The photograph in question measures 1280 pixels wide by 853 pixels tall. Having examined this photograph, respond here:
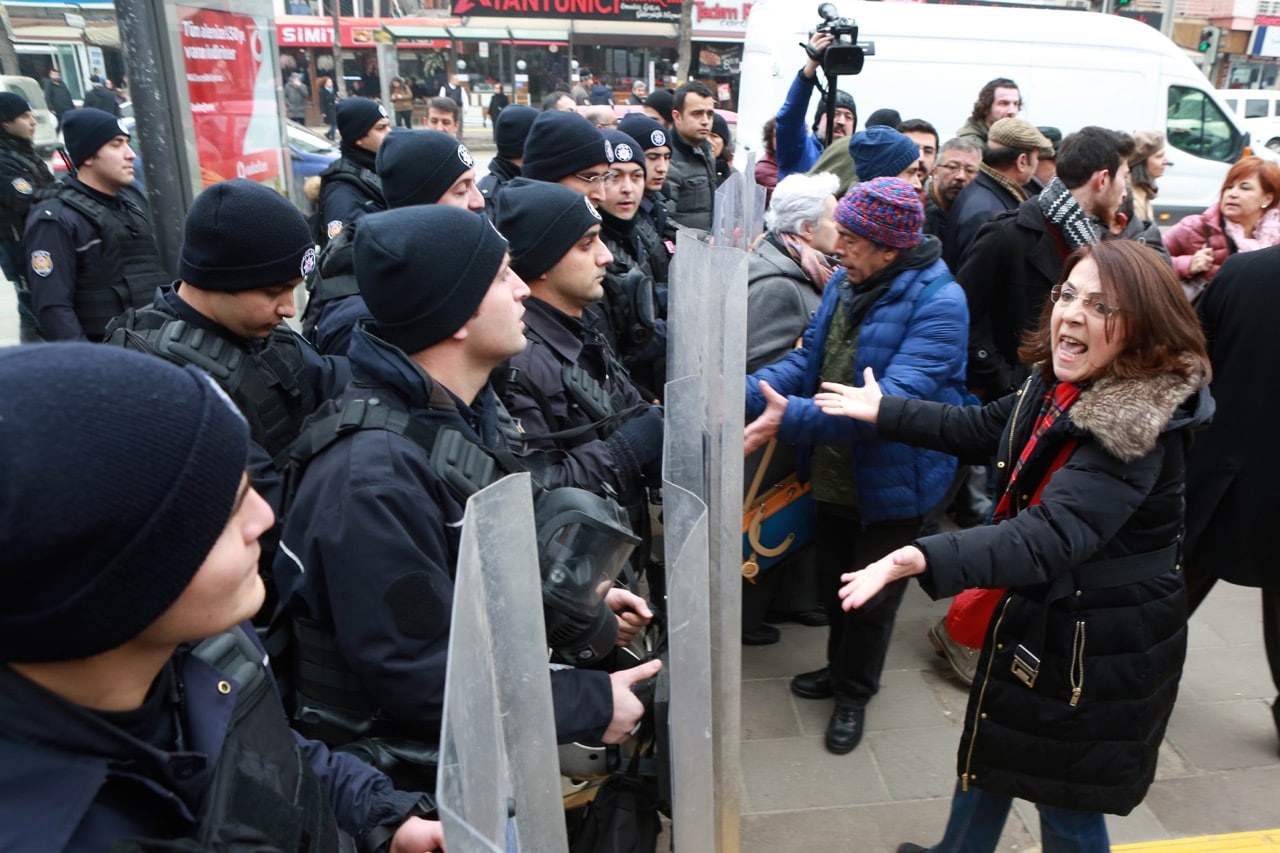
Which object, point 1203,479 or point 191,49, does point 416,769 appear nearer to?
point 1203,479

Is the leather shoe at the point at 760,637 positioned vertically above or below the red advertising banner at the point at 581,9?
below

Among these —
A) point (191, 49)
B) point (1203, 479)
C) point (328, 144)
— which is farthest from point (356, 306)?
point (328, 144)

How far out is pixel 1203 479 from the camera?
124 inches

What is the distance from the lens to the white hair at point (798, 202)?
3537 mm

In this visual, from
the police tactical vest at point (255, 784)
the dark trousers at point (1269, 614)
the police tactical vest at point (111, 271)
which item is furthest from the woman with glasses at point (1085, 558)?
the police tactical vest at point (111, 271)

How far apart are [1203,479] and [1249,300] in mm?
599

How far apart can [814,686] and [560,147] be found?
2347 millimetres

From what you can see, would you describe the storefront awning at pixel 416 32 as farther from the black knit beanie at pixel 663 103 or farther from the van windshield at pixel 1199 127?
the black knit beanie at pixel 663 103

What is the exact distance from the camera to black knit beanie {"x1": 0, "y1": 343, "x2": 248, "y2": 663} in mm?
847

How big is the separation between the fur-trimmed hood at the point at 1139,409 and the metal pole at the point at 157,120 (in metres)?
3.23

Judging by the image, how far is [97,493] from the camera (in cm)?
87

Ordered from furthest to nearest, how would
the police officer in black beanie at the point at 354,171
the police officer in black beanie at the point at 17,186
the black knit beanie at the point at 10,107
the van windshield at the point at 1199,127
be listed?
the van windshield at the point at 1199,127 < the black knit beanie at the point at 10,107 < the police officer in black beanie at the point at 17,186 < the police officer in black beanie at the point at 354,171

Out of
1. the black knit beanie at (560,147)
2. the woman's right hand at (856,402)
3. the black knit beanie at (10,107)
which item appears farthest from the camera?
the black knit beanie at (10,107)

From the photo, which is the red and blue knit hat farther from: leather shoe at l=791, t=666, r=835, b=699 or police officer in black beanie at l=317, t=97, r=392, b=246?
police officer in black beanie at l=317, t=97, r=392, b=246
